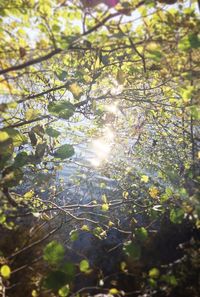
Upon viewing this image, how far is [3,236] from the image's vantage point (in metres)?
8.05

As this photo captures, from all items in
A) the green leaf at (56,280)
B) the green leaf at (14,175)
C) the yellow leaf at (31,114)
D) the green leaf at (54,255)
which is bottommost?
the green leaf at (56,280)

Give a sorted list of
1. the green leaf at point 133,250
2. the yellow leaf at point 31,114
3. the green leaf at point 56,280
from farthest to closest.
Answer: the yellow leaf at point 31,114 < the green leaf at point 133,250 < the green leaf at point 56,280

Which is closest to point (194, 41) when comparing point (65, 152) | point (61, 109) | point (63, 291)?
point (61, 109)

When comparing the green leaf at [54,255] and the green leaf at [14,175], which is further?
the green leaf at [14,175]

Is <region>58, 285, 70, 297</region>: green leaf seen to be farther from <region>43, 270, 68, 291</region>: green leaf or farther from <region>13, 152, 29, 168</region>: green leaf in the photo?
<region>13, 152, 29, 168</region>: green leaf

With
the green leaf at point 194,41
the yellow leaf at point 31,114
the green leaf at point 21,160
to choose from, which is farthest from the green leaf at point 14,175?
the green leaf at point 194,41

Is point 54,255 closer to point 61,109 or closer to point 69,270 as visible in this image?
point 69,270

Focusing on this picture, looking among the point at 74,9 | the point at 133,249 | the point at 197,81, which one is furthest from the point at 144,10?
the point at 133,249

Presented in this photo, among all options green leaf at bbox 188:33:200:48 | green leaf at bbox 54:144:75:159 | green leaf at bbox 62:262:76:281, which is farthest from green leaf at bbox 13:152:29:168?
green leaf at bbox 188:33:200:48

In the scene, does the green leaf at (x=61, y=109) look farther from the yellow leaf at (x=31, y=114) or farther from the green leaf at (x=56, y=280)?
the green leaf at (x=56, y=280)

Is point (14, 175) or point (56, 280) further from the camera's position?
point (14, 175)

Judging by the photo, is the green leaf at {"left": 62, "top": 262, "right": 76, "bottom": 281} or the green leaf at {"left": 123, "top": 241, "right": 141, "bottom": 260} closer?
the green leaf at {"left": 62, "top": 262, "right": 76, "bottom": 281}

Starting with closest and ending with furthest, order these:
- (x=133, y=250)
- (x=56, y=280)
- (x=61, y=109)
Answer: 1. (x=56, y=280)
2. (x=133, y=250)
3. (x=61, y=109)

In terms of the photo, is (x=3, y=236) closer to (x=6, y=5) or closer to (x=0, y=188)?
(x=0, y=188)
